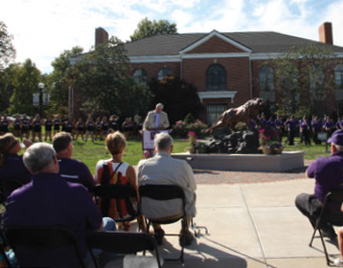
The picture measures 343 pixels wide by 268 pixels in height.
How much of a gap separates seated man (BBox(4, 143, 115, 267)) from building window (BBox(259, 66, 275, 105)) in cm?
3309

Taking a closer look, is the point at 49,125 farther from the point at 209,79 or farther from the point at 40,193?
the point at 209,79

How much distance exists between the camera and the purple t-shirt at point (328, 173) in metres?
3.66

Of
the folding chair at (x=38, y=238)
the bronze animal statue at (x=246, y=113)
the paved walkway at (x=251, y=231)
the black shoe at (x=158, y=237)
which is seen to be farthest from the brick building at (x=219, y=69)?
the folding chair at (x=38, y=238)

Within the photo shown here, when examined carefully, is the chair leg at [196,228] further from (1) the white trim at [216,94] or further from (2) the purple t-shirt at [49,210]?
(1) the white trim at [216,94]

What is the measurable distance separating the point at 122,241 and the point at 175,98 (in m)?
29.5

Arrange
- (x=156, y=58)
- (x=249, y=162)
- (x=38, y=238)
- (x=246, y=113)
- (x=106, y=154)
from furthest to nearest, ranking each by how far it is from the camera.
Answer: (x=156, y=58) < (x=106, y=154) < (x=246, y=113) < (x=249, y=162) < (x=38, y=238)

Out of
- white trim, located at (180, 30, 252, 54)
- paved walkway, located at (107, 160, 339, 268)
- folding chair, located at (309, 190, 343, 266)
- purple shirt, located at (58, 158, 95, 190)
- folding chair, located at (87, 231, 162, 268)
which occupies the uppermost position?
white trim, located at (180, 30, 252, 54)

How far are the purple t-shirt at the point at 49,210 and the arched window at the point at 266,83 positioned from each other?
3314cm

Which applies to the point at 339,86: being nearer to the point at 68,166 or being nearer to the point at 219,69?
the point at 219,69

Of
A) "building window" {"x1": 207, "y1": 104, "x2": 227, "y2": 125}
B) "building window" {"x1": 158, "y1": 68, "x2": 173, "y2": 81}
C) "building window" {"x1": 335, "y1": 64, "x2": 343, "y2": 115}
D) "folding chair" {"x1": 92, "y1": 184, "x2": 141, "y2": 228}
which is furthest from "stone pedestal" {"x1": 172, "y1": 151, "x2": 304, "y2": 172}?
"building window" {"x1": 335, "y1": 64, "x2": 343, "y2": 115}

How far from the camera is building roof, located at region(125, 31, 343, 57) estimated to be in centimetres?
3470

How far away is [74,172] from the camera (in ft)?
11.2

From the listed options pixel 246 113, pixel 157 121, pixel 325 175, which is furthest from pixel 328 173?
pixel 246 113

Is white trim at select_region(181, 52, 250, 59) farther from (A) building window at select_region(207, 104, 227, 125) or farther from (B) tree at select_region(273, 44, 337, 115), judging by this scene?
(B) tree at select_region(273, 44, 337, 115)
